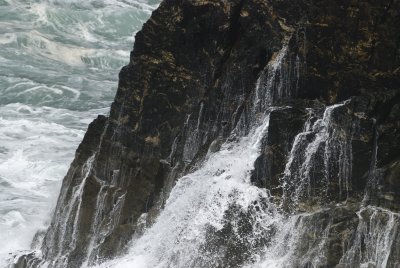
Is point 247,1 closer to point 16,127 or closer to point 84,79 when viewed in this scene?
point 16,127

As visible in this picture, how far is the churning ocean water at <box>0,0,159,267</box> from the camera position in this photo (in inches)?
786

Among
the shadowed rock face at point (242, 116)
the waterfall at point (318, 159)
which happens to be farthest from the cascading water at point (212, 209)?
the waterfall at point (318, 159)

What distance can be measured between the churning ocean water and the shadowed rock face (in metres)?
3.01

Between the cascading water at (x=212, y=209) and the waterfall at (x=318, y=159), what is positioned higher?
the waterfall at (x=318, y=159)

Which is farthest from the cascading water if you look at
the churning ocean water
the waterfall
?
the churning ocean water

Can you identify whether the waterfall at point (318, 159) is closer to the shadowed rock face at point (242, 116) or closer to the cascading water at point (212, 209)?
the shadowed rock face at point (242, 116)

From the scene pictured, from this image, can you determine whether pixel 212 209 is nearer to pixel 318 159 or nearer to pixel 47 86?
pixel 318 159

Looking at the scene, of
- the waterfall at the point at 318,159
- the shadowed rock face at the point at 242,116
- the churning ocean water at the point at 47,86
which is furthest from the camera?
the churning ocean water at the point at 47,86

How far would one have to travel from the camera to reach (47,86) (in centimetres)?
3161

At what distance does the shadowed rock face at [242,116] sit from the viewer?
30.7ft

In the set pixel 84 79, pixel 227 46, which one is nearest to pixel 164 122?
pixel 227 46

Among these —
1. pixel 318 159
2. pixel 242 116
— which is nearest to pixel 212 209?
pixel 318 159

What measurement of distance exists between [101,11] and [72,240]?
33.4 metres

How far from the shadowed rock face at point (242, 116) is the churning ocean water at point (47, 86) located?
9.86 ft
